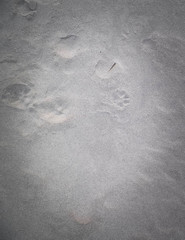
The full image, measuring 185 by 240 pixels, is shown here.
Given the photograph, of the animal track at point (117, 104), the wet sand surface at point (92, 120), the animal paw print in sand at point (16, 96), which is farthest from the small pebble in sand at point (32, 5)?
the animal track at point (117, 104)

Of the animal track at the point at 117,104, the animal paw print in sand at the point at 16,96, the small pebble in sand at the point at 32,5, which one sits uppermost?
the small pebble in sand at the point at 32,5

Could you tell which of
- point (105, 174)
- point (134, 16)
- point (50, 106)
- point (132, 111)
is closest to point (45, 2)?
point (134, 16)

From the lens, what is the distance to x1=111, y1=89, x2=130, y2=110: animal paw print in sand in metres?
1.48

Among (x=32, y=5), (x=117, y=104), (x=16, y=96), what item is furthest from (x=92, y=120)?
(x=32, y=5)

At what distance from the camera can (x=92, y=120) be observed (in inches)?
57.7

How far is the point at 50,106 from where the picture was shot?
145 centimetres

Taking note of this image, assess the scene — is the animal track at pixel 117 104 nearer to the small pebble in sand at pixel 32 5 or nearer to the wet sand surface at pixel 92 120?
the wet sand surface at pixel 92 120

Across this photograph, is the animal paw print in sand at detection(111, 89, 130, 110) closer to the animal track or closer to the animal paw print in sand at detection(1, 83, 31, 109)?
the animal track

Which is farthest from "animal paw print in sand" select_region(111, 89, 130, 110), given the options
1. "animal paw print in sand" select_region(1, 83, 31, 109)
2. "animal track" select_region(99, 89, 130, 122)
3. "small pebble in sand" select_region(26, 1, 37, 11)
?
"small pebble in sand" select_region(26, 1, 37, 11)

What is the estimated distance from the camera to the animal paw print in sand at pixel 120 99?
4.87ft

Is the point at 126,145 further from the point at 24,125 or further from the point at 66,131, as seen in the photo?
the point at 24,125

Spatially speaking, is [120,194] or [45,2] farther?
[45,2]

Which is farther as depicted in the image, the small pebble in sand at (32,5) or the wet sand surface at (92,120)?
the small pebble in sand at (32,5)

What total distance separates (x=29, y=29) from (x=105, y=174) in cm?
119
